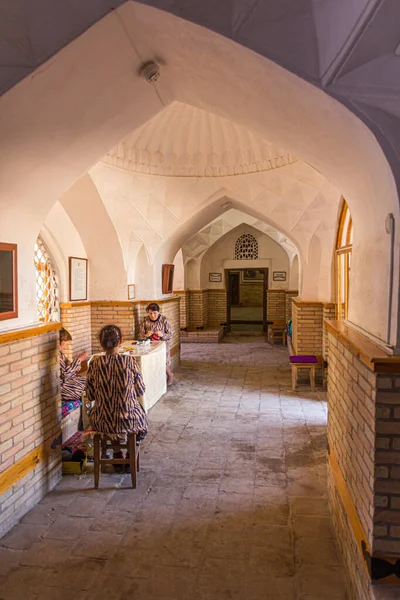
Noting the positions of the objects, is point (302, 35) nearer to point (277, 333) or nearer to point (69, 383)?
point (69, 383)

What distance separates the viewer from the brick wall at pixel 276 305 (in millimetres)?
14789

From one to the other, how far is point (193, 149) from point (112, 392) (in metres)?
4.91

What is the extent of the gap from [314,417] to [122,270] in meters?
4.07

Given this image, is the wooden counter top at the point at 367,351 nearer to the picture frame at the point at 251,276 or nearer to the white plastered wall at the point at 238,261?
the white plastered wall at the point at 238,261

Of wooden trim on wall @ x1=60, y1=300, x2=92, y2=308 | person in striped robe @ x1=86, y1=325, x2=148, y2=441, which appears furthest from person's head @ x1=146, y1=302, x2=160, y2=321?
person in striped robe @ x1=86, y1=325, x2=148, y2=441

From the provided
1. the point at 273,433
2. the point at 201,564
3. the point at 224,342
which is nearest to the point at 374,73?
the point at 201,564

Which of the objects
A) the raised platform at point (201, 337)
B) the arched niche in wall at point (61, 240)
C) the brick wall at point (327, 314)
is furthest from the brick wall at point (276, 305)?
the arched niche in wall at point (61, 240)

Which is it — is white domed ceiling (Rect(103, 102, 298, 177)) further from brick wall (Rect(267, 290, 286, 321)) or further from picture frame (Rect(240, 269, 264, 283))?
picture frame (Rect(240, 269, 264, 283))

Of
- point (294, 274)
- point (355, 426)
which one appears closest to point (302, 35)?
point (355, 426)

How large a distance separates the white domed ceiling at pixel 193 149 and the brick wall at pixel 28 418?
12.6 ft

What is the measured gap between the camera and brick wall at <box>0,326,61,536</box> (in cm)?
334

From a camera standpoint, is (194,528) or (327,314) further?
(327,314)

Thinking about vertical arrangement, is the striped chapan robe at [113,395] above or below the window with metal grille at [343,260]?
below

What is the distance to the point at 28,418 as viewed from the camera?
145 inches
